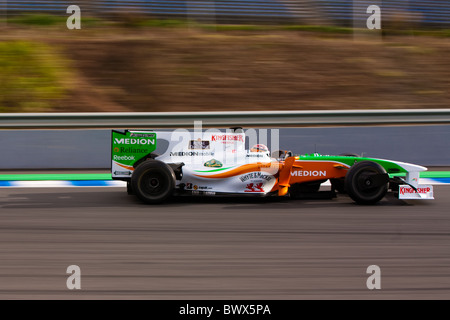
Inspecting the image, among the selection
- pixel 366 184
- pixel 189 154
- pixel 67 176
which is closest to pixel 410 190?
pixel 366 184

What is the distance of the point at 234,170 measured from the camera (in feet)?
23.5

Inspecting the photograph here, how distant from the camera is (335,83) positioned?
1376 centimetres

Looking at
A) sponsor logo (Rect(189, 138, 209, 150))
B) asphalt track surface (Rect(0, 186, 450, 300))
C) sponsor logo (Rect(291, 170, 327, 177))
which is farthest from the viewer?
sponsor logo (Rect(189, 138, 209, 150))

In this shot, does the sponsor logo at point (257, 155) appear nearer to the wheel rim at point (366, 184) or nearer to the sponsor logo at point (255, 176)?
the sponsor logo at point (255, 176)

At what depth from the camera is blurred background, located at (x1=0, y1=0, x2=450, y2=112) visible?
1302 centimetres

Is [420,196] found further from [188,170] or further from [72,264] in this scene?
[72,264]

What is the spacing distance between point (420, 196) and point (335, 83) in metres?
7.06

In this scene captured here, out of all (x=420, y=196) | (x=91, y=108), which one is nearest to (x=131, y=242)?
(x=420, y=196)

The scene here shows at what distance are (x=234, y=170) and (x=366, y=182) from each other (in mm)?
1648

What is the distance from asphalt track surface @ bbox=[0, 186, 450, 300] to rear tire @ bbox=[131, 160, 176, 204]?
0.16 metres

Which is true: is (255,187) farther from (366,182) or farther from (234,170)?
(366,182)

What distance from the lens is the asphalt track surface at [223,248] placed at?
426 centimetres


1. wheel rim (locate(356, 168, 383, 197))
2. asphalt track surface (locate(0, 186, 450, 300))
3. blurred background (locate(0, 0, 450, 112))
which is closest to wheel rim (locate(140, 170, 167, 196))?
asphalt track surface (locate(0, 186, 450, 300))

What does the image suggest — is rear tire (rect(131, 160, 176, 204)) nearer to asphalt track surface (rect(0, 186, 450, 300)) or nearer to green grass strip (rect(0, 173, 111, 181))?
asphalt track surface (rect(0, 186, 450, 300))
